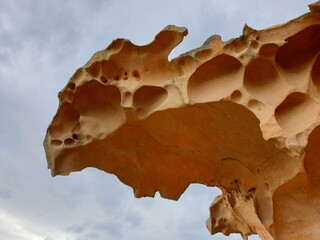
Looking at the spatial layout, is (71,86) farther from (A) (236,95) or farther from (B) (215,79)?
(A) (236,95)

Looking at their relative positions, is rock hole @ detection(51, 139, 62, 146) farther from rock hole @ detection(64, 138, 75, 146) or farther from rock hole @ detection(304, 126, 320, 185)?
rock hole @ detection(304, 126, 320, 185)

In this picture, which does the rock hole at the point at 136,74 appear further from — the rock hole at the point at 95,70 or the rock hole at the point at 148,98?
the rock hole at the point at 95,70

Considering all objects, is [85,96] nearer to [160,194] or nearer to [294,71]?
[160,194]

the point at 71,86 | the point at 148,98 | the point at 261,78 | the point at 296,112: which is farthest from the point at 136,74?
the point at 296,112

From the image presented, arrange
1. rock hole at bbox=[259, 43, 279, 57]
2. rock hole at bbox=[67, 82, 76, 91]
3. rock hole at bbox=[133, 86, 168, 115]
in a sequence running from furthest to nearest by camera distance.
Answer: rock hole at bbox=[67, 82, 76, 91] < rock hole at bbox=[133, 86, 168, 115] < rock hole at bbox=[259, 43, 279, 57]

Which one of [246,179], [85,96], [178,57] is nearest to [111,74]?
[85,96]

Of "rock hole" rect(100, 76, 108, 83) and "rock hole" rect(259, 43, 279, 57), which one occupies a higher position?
"rock hole" rect(100, 76, 108, 83)

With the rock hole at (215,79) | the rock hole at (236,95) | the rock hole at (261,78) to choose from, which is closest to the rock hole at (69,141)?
the rock hole at (215,79)


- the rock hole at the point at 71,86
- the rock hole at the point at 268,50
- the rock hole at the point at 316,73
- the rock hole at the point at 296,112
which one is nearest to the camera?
the rock hole at the point at 296,112

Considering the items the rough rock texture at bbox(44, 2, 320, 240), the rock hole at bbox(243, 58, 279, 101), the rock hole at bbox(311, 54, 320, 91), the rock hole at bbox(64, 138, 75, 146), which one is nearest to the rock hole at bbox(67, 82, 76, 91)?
the rough rock texture at bbox(44, 2, 320, 240)
